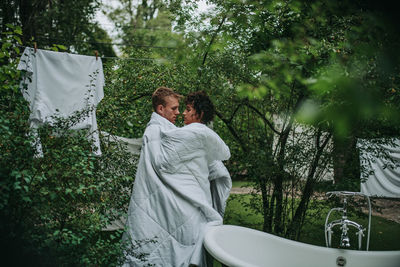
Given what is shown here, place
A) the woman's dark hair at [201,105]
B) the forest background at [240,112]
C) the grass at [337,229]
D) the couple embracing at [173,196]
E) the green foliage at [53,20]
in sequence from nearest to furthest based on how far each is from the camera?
the forest background at [240,112] < the couple embracing at [173,196] < the woman's dark hair at [201,105] < the grass at [337,229] < the green foliage at [53,20]

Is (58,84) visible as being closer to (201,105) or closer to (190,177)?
(201,105)

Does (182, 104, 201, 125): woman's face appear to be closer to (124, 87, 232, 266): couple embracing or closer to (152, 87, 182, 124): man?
(124, 87, 232, 266): couple embracing

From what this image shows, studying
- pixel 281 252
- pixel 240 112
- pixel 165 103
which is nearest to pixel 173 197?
pixel 165 103

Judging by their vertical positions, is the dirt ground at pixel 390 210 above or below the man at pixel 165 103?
below

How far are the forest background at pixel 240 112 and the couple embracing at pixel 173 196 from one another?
0.22 metres

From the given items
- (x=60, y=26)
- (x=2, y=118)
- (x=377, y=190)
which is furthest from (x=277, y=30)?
(x=60, y=26)

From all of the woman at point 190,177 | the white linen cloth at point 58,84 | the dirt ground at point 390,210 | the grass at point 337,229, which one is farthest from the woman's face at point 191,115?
the dirt ground at point 390,210

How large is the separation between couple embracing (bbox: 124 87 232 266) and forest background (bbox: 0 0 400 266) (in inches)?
8.6

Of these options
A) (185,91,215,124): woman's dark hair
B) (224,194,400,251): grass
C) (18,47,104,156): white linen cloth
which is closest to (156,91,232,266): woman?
(185,91,215,124): woman's dark hair

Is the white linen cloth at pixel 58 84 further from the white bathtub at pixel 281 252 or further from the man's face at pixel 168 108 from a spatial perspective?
the white bathtub at pixel 281 252

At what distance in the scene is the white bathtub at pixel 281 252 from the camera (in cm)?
229

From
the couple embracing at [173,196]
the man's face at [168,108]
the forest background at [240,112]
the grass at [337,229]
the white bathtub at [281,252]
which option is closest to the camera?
the forest background at [240,112]

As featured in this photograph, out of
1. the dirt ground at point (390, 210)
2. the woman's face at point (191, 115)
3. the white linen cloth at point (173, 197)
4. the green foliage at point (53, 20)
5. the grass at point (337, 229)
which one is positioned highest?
the green foliage at point (53, 20)

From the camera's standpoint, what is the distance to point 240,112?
12.7 ft
